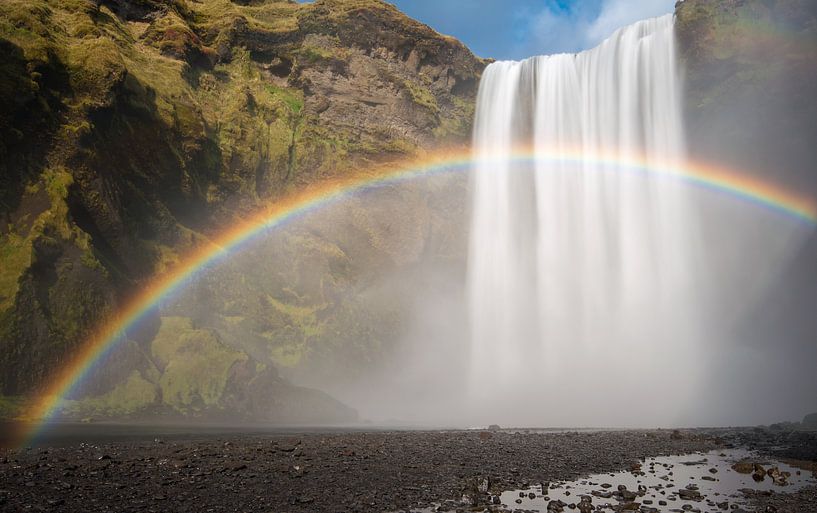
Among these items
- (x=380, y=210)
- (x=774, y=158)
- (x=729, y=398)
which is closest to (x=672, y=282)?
(x=729, y=398)

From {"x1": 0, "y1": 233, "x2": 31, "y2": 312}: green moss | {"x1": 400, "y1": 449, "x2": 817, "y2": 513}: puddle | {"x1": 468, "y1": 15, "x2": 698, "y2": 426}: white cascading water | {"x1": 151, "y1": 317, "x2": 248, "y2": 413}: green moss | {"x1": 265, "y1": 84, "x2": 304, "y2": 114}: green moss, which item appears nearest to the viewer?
{"x1": 400, "y1": 449, "x2": 817, "y2": 513}: puddle

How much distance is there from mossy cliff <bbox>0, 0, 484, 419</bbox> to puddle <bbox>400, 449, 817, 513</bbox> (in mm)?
25678

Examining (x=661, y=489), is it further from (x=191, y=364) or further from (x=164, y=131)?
(x=164, y=131)

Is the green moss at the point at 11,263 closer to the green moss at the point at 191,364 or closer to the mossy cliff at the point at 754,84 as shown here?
the green moss at the point at 191,364

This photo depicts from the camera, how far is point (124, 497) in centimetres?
980

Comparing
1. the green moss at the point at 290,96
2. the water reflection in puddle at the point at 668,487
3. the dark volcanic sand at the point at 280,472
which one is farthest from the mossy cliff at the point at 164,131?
the water reflection in puddle at the point at 668,487

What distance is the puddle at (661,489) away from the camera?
1048 centimetres

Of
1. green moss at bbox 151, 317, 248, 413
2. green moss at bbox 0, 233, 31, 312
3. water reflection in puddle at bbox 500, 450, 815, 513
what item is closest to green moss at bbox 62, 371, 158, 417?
green moss at bbox 151, 317, 248, 413

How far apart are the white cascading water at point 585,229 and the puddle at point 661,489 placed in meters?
30.9

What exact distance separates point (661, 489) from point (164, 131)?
43.2 metres

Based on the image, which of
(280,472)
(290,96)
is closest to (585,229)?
(290,96)

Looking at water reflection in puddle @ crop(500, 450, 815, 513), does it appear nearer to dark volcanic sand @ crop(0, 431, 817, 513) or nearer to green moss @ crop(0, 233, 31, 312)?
dark volcanic sand @ crop(0, 431, 817, 513)

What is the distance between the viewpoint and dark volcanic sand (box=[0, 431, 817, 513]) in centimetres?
984

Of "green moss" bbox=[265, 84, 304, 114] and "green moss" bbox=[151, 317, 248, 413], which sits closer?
"green moss" bbox=[151, 317, 248, 413]
